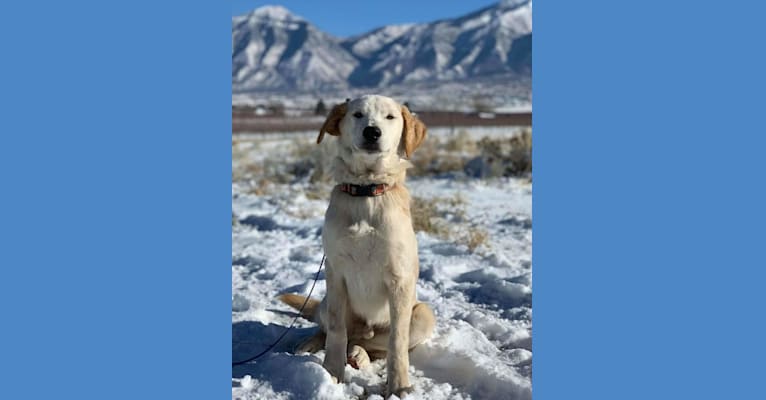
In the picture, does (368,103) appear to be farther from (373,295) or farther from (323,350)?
(323,350)

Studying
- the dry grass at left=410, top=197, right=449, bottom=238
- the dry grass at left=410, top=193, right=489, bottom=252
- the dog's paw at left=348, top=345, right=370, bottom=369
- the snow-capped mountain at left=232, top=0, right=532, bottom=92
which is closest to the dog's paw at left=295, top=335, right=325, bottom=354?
the dog's paw at left=348, top=345, right=370, bottom=369

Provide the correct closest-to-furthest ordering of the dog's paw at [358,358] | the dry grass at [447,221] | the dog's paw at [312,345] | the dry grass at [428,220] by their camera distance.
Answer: the dog's paw at [358,358], the dog's paw at [312,345], the dry grass at [447,221], the dry grass at [428,220]

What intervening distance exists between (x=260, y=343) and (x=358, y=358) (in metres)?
0.76

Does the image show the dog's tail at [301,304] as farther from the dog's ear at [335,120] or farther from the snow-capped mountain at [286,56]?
the snow-capped mountain at [286,56]

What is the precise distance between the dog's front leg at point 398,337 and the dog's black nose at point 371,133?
0.65 m

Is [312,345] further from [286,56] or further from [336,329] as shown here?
[286,56]

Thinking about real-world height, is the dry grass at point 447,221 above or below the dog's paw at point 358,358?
above

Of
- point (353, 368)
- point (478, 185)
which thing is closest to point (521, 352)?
point (353, 368)

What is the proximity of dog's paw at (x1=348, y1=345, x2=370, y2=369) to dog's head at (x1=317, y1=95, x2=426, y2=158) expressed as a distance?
3.29ft

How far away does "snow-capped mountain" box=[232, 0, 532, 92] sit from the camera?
9406mm

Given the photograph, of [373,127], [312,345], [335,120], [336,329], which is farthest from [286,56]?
[373,127]

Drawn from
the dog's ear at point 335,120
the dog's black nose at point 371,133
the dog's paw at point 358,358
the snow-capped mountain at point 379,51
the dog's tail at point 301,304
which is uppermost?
the snow-capped mountain at point 379,51

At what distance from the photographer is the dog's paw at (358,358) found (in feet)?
9.64

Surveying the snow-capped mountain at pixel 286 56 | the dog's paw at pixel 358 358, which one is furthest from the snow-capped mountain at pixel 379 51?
the dog's paw at pixel 358 358
